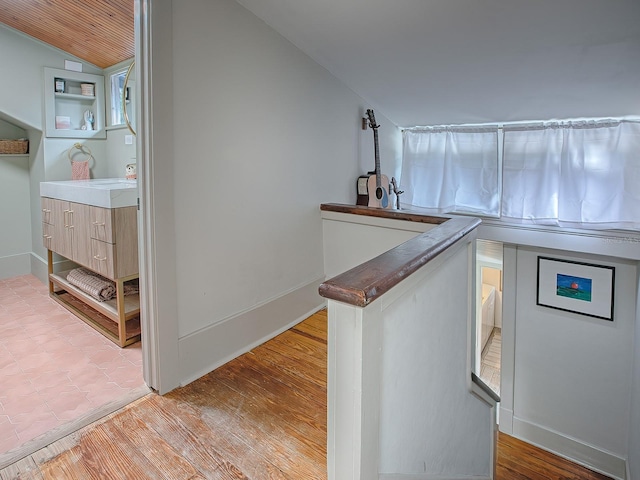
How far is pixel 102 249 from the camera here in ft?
7.73

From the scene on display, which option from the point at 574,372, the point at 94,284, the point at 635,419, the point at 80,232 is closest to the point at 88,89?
the point at 80,232

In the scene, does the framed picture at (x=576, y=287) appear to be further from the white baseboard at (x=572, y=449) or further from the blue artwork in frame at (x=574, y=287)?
the white baseboard at (x=572, y=449)

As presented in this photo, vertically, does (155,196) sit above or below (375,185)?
below

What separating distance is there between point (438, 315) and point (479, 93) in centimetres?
192

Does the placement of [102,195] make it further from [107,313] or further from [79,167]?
[79,167]

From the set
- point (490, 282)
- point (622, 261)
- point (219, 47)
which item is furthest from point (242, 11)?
point (490, 282)

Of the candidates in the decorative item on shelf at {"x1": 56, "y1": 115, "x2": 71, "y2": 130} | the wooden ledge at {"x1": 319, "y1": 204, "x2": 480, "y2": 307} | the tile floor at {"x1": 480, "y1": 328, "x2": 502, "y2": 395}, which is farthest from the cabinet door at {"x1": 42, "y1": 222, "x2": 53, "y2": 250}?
the tile floor at {"x1": 480, "y1": 328, "x2": 502, "y2": 395}

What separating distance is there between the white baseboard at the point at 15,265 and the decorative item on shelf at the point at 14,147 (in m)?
0.92

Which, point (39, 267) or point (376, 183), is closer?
point (376, 183)

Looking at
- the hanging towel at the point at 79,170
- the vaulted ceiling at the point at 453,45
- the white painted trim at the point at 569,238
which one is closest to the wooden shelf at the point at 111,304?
the hanging towel at the point at 79,170

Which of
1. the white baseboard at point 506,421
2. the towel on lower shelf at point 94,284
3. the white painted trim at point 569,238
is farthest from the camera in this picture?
the white baseboard at point 506,421

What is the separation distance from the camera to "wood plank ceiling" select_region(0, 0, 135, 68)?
8.29 ft

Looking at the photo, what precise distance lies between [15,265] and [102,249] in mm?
1959

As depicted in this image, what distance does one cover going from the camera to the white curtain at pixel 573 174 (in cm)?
273
